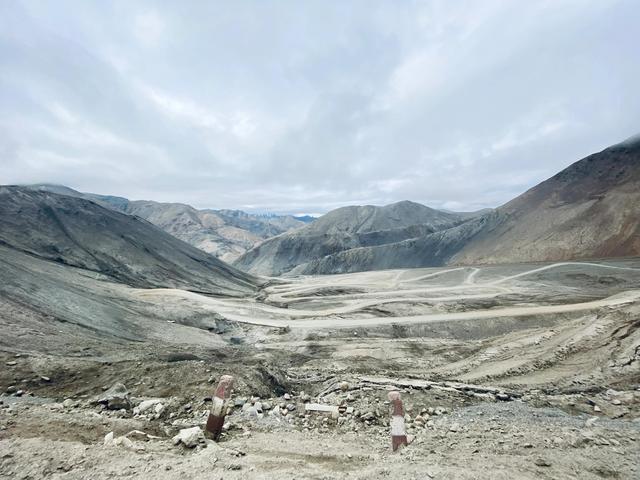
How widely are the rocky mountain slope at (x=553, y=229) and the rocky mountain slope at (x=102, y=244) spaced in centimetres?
5680

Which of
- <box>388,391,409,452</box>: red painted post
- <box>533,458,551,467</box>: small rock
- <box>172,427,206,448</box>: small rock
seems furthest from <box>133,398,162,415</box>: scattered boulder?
<box>533,458,551,467</box>: small rock

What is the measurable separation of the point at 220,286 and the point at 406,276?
40510 mm

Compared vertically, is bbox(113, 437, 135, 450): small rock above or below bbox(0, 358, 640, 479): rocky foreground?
above

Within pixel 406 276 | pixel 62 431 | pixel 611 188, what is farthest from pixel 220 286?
pixel 611 188

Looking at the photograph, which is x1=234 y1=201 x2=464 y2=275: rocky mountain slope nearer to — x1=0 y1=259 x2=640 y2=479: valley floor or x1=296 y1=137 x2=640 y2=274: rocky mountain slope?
x1=296 y1=137 x2=640 y2=274: rocky mountain slope

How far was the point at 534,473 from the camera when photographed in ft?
15.5

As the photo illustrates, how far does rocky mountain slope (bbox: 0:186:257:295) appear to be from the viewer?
167 feet

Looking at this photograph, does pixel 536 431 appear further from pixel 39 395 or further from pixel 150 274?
pixel 150 274

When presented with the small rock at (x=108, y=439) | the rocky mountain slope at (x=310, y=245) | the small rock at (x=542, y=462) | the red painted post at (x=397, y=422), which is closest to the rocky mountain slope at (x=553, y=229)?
the rocky mountain slope at (x=310, y=245)

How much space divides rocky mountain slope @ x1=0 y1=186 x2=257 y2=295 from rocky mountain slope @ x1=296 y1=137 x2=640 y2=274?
5680 centimetres

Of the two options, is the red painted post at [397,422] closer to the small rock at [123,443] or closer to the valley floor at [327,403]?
the valley floor at [327,403]

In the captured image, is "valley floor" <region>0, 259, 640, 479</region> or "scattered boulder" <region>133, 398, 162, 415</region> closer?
"valley floor" <region>0, 259, 640, 479</region>

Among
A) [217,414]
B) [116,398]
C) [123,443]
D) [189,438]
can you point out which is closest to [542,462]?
[217,414]

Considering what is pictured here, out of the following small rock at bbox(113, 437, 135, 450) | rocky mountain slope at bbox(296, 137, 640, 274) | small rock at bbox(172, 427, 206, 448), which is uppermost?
rocky mountain slope at bbox(296, 137, 640, 274)
